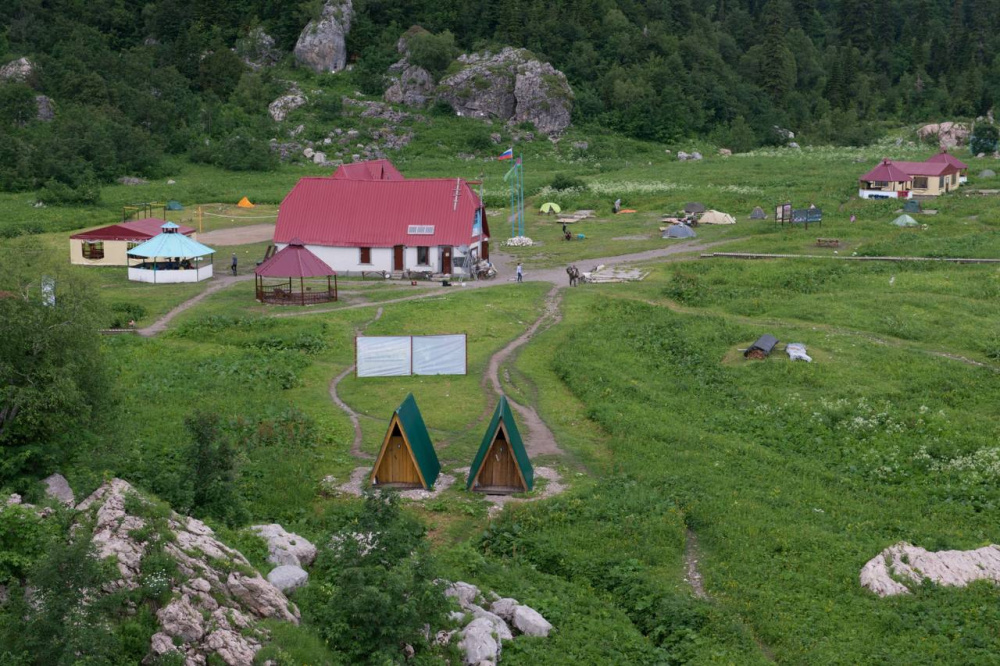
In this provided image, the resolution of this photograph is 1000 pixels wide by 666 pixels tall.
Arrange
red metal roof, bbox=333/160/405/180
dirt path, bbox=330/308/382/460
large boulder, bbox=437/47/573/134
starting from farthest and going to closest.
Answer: large boulder, bbox=437/47/573/134 → red metal roof, bbox=333/160/405/180 → dirt path, bbox=330/308/382/460

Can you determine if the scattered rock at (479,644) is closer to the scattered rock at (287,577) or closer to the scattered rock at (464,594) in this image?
the scattered rock at (464,594)

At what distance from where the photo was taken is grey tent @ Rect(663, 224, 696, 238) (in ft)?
208

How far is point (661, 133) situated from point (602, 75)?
1089 centimetres

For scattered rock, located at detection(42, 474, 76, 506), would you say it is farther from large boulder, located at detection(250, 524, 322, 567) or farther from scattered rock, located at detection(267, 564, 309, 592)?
scattered rock, located at detection(267, 564, 309, 592)

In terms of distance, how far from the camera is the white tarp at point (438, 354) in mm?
36375

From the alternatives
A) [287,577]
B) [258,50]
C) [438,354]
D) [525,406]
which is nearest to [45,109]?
[258,50]

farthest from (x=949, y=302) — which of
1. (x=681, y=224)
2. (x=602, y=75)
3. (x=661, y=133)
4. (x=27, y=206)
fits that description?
(x=602, y=75)

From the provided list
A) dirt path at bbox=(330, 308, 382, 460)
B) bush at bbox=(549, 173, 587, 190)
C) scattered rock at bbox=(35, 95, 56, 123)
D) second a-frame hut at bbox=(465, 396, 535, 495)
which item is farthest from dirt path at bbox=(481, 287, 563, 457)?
scattered rock at bbox=(35, 95, 56, 123)

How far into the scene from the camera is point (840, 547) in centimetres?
2316

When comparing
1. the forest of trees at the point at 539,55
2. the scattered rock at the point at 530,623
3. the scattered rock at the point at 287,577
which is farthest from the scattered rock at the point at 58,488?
the forest of trees at the point at 539,55

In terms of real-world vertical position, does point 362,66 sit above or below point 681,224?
above

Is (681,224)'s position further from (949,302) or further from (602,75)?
(602,75)

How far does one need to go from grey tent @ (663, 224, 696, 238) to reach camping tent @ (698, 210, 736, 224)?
4477mm

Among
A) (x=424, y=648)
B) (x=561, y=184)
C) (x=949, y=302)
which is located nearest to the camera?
(x=424, y=648)
